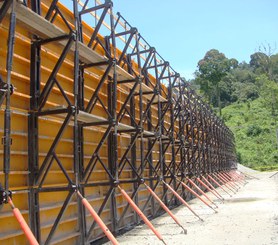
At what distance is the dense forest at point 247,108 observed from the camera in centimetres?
5066

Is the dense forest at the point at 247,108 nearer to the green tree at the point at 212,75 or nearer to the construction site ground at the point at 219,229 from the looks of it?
the green tree at the point at 212,75

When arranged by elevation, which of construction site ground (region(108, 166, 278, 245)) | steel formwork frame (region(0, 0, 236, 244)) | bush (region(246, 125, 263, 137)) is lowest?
construction site ground (region(108, 166, 278, 245))

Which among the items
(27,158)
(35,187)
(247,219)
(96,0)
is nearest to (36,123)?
(27,158)

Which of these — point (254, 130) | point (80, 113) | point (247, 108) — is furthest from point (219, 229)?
point (247, 108)

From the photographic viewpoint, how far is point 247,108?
65.7 m

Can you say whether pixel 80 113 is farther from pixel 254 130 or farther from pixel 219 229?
pixel 254 130

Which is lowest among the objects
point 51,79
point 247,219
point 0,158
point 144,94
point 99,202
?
point 247,219

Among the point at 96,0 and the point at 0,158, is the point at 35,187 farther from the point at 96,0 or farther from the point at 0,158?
the point at 96,0

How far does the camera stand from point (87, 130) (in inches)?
329

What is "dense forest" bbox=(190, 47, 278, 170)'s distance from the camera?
5066 centimetres

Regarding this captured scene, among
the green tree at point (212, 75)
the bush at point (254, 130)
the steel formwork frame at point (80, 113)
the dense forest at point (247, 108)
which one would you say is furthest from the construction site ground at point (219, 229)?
the green tree at point (212, 75)

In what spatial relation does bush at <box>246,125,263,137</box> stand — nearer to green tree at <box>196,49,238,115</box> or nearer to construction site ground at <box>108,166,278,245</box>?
green tree at <box>196,49,238,115</box>

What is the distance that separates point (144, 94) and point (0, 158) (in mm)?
6646

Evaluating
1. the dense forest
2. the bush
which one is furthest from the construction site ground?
the bush
